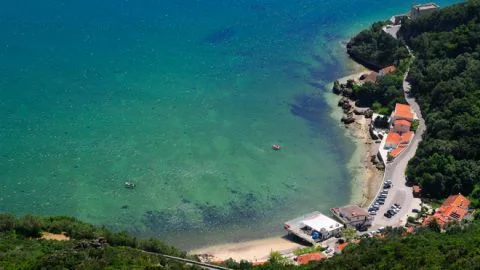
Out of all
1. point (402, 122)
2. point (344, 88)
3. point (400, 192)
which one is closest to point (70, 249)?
point (400, 192)

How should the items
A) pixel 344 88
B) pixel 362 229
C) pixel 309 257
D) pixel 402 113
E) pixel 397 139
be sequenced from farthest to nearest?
Answer: pixel 344 88 < pixel 402 113 < pixel 397 139 < pixel 362 229 < pixel 309 257

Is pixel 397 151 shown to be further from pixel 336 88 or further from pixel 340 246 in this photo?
Result: pixel 336 88

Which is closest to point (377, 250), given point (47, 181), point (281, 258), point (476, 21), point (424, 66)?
point (281, 258)

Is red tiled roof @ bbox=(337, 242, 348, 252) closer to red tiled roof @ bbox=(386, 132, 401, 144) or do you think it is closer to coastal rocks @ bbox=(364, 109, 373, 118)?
red tiled roof @ bbox=(386, 132, 401, 144)

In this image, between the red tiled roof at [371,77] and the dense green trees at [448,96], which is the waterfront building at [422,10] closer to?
the dense green trees at [448,96]

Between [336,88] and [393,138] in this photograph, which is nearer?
[393,138]

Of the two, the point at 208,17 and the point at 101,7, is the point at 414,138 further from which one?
the point at 101,7

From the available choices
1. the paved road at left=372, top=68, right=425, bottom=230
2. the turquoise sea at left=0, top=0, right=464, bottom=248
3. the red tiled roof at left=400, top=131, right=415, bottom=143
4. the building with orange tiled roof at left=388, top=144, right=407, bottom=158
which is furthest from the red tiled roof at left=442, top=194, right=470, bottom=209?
the red tiled roof at left=400, top=131, right=415, bottom=143
